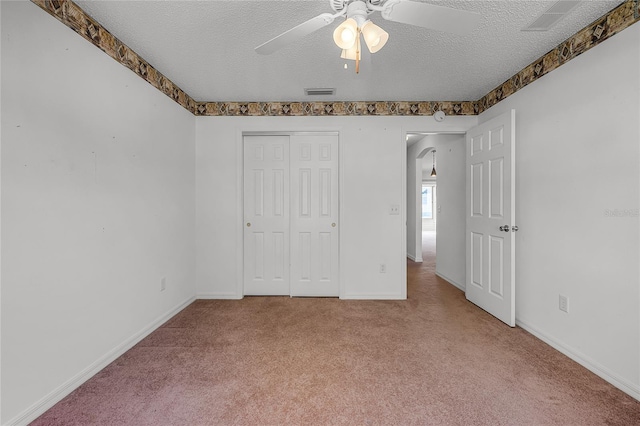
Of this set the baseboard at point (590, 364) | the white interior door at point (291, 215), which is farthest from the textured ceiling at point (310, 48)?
the baseboard at point (590, 364)

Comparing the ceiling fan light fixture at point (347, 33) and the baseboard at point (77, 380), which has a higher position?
the ceiling fan light fixture at point (347, 33)

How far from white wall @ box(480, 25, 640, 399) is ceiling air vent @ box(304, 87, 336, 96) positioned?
1881 millimetres

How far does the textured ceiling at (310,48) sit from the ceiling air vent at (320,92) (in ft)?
0.29

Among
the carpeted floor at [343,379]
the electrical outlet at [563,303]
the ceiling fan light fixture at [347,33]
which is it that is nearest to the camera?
the ceiling fan light fixture at [347,33]

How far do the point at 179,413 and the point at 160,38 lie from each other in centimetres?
257

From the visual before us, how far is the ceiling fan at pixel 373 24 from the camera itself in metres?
1.15

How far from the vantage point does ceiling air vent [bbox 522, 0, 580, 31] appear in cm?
163

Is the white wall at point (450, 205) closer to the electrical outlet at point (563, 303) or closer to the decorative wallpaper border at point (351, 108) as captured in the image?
the decorative wallpaper border at point (351, 108)

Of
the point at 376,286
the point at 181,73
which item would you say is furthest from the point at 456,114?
the point at 181,73

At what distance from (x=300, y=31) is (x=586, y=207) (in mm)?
2303

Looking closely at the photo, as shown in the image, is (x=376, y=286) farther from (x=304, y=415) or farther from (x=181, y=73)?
(x=181, y=73)

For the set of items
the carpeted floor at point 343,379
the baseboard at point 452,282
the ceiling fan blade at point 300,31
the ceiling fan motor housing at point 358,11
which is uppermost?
the ceiling fan motor housing at point 358,11

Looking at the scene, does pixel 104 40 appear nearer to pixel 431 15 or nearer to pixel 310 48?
pixel 310 48

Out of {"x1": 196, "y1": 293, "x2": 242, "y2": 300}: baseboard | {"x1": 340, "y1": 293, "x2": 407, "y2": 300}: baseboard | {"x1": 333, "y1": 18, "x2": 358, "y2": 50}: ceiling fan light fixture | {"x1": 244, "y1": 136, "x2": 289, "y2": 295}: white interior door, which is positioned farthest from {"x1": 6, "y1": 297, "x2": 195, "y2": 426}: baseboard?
{"x1": 333, "y1": 18, "x2": 358, "y2": 50}: ceiling fan light fixture
